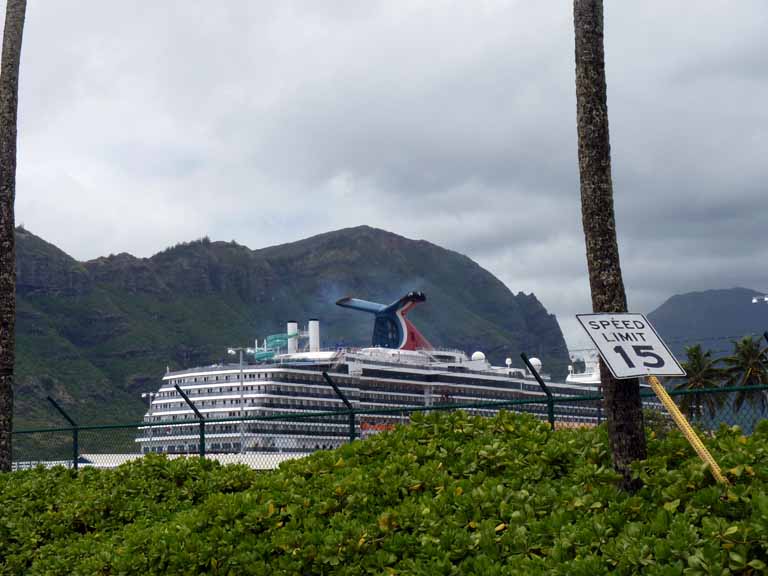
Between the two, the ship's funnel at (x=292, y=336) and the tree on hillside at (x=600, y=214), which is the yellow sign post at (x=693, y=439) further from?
the ship's funnel at (x=292, y=336)

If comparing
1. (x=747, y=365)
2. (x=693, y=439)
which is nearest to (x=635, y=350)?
(x=693, y=439)

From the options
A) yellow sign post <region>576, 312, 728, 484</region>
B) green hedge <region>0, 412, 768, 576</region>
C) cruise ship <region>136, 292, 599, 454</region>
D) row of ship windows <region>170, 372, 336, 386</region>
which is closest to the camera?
green hedge <region>0, 412, 768, 576</region>

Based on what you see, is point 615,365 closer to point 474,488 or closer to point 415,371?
point 474,488

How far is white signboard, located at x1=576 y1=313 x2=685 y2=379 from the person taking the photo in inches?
257

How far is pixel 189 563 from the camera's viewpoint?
301 inches

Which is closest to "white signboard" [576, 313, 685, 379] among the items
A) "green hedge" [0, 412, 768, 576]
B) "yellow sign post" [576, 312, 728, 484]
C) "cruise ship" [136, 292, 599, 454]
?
"yellow sign post" [576, 312, 728, 484]

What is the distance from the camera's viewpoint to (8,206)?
Answer: 48.1 ft

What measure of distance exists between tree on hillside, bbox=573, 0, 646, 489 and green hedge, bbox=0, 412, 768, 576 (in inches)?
11.9

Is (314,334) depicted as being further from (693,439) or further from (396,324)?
(693,439)

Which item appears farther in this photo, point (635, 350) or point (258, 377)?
point (258, 377)

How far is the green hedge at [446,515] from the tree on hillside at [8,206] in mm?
3966

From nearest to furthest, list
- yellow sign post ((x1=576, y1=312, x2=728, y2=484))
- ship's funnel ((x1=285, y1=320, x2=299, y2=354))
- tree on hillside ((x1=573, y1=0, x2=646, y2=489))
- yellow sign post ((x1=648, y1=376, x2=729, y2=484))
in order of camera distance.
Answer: yellow sign post ((x1=648, y1=376, x2=729, y2=484)) → yellow sign post ((x1=576, y1=312, x2=728, y2=484)) → tree on hillside ((x1=573, y1=0, x2=646, y2=489)) → ship's funnel ((x1=285, y1=320, x2=299, y2=354))

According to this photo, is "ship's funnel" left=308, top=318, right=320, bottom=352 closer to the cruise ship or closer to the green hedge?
the cruise ship

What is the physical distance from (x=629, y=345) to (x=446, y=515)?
1.98 meters
